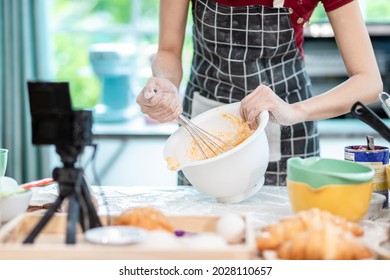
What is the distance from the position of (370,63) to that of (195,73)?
1.59 ft

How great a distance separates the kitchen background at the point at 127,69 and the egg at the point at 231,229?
143cm

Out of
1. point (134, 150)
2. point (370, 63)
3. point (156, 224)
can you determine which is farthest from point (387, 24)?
point (156, 224)

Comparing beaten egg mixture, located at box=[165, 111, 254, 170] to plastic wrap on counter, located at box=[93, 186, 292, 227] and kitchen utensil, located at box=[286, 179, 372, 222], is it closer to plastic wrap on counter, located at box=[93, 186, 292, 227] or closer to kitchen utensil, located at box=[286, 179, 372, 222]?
plastic wrap on counter, located at box=[93, 186, 292, 227]

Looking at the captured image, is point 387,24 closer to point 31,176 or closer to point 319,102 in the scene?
point 319,102

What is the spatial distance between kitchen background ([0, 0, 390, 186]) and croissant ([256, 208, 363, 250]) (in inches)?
58.3

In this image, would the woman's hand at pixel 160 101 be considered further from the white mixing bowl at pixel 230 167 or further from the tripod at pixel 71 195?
the tripod at pixel 71 195

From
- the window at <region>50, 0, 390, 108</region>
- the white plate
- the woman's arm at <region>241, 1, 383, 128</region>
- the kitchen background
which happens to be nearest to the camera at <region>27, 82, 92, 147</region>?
the white plate

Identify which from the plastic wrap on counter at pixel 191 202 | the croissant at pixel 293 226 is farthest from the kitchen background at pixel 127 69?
the croissant at pixel 293 226

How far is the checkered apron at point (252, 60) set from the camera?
1.59m

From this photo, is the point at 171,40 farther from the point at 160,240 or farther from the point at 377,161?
the point at 160,240

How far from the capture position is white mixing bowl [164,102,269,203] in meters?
1.19

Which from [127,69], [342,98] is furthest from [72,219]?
[127,69]
